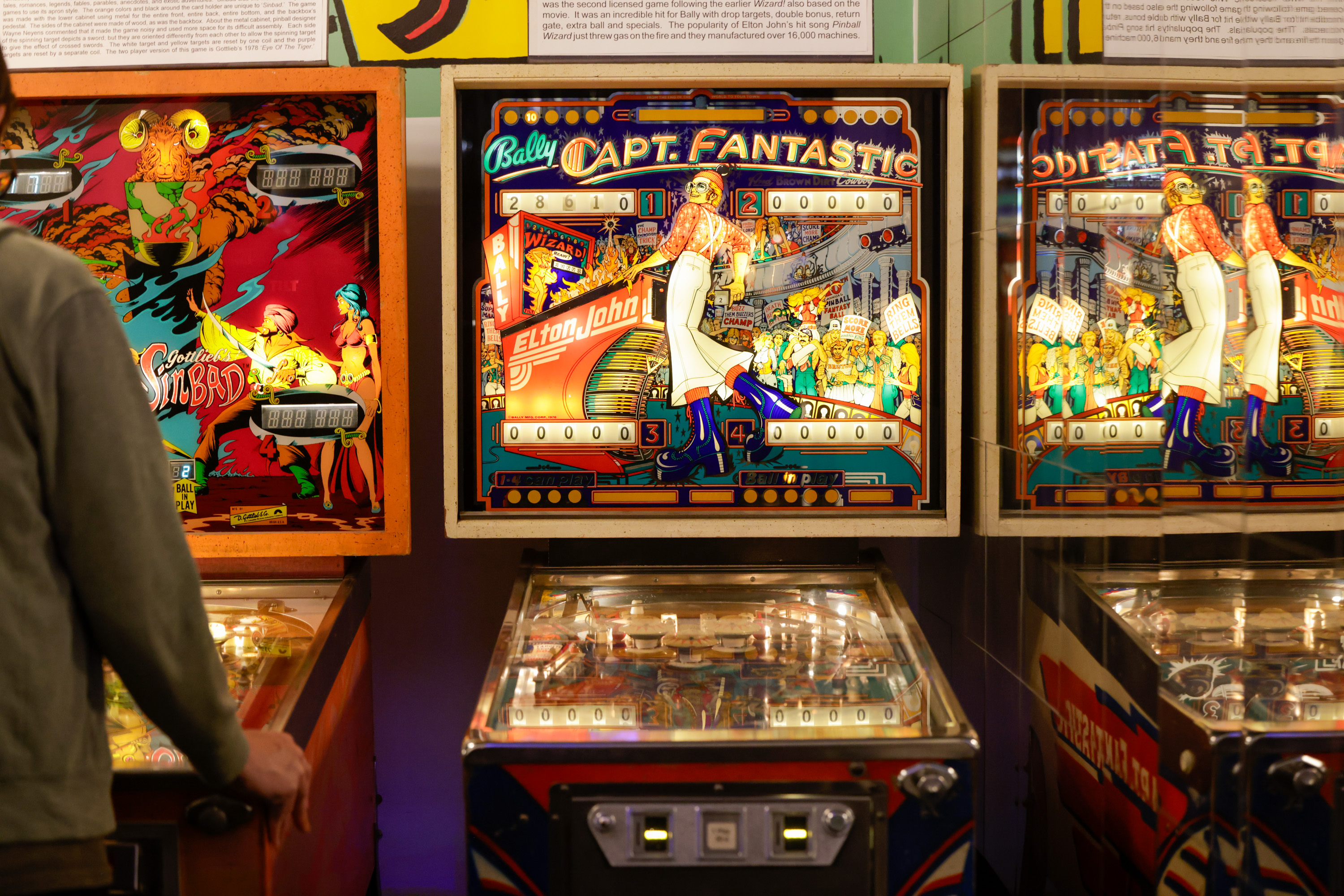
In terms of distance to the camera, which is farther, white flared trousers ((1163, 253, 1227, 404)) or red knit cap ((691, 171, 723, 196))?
red knit cap ((691, 171, 723, 196))

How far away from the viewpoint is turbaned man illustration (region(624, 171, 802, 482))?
1856mm

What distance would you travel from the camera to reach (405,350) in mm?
1861

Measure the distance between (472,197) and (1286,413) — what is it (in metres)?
1.42

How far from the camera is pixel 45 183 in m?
1.85

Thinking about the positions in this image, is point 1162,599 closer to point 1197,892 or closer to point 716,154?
point 1197,892

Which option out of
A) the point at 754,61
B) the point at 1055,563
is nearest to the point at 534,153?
the point at 754,61

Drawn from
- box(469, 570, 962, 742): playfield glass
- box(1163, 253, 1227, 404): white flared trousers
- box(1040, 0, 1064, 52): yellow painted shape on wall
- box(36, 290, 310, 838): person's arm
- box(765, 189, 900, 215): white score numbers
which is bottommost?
box(469, 570, 962, 742): playfield glass

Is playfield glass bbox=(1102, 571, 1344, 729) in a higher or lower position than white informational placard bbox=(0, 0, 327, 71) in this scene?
lower

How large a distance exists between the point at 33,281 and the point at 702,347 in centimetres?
115

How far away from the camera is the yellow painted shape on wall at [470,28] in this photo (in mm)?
2207

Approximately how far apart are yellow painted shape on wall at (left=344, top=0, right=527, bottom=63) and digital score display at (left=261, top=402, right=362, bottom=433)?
903 mm

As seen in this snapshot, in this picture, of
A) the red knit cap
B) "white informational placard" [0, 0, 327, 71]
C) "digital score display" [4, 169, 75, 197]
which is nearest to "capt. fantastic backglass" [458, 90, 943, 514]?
the red knit cap

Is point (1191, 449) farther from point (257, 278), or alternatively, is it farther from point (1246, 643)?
point (257, 278)

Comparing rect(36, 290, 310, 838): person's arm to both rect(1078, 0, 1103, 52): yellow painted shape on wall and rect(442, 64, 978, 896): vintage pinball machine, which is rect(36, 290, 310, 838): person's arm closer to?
rect(442, 64, 978, 896): vintage pinball machine
